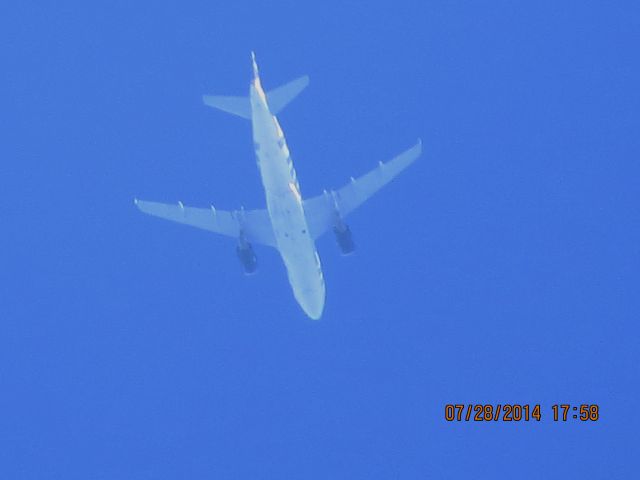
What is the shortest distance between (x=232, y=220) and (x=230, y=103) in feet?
20.7

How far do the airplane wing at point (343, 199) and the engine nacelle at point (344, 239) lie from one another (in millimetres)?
372

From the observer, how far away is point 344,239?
46625 mm

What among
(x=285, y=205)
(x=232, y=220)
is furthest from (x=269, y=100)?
(x=232, y=220)

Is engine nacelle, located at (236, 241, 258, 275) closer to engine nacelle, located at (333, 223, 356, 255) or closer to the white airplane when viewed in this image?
the white airplane

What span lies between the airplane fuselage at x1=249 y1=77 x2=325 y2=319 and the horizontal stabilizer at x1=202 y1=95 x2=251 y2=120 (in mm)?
1321

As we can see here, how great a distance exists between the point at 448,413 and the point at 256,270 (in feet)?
63.0

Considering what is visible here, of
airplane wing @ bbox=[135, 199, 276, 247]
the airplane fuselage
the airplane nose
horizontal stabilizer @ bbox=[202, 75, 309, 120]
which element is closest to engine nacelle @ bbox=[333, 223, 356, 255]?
the airplane fuselage

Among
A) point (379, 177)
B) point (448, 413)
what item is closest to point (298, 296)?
point (379, 177)

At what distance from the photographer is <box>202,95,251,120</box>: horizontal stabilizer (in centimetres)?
4362

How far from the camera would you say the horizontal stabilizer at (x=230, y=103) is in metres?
43.6

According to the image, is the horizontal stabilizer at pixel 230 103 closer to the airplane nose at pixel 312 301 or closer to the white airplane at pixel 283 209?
the white airplane at pixel 283 209

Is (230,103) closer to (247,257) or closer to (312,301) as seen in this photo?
(247,257)

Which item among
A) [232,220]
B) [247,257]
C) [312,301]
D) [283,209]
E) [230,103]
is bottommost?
[312,301]

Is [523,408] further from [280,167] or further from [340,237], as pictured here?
[280,167]
